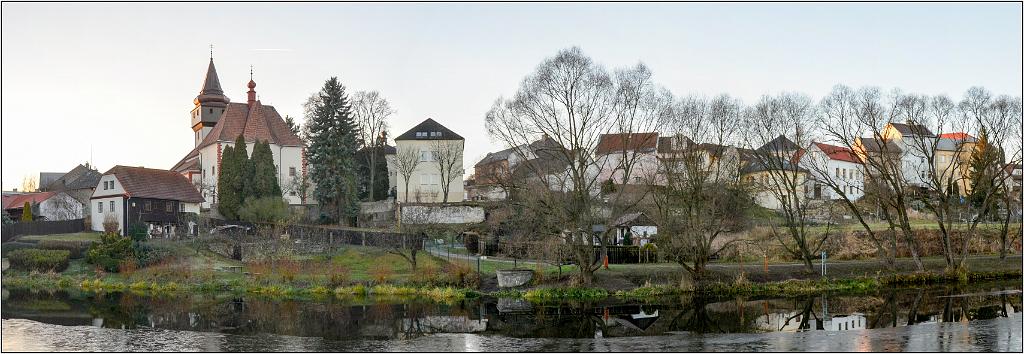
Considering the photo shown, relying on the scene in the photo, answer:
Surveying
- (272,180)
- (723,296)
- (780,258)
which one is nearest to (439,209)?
(272,180)

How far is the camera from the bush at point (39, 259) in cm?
4388

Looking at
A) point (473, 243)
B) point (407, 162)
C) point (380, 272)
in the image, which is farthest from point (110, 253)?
point (407, 162)

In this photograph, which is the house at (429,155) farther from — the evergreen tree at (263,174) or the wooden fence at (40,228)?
the wooden fence at (40,228)

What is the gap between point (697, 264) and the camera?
3719 centimetres

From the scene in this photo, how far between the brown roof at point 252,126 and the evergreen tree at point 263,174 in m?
7.07

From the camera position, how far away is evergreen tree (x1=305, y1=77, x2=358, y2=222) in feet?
187

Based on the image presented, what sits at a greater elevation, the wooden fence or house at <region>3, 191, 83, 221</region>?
house at <region>3, 191, 83, 221</region>

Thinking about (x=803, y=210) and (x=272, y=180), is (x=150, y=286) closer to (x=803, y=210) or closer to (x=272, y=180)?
(x=272, y=180)

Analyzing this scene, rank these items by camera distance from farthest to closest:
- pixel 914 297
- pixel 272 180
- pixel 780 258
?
pixel 272 180 → pixel 780 258 → pixel 914 297

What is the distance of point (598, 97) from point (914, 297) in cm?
1358

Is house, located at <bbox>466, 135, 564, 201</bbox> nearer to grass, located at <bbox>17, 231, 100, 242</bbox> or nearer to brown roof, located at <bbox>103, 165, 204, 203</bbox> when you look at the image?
brown roof, located at <bbox>103, 165, 204, 203</bbox>

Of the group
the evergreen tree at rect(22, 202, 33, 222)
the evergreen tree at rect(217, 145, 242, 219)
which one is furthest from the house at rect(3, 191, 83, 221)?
the evergreen tree at rect(217, 145, 242, 219)

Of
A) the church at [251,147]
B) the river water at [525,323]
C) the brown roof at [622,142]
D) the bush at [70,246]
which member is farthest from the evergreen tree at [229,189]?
the brown roof at [622,142]

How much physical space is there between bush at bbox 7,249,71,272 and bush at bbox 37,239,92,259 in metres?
0.86
